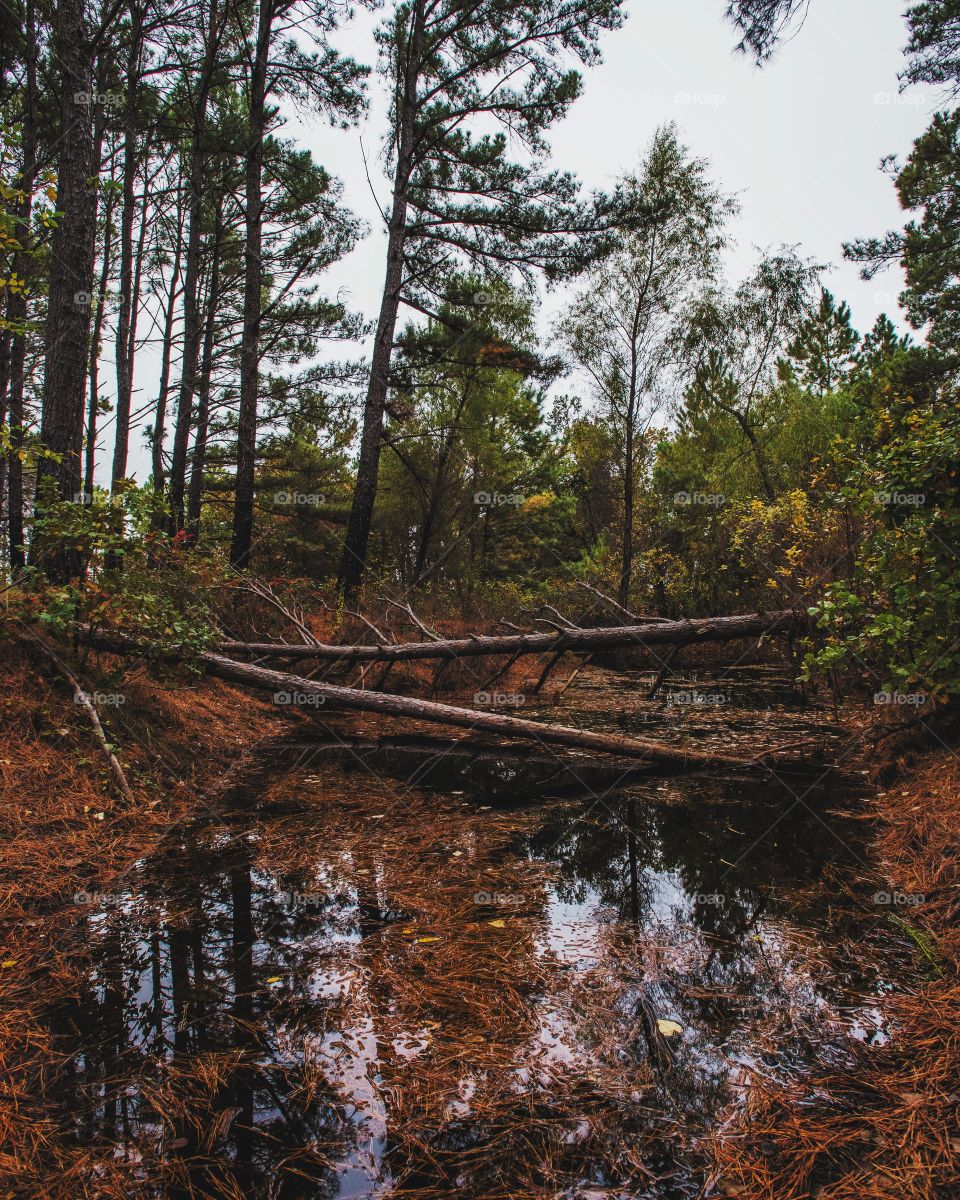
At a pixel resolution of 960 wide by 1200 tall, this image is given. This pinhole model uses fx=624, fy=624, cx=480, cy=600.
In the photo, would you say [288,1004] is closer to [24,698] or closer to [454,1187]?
[454,1187]

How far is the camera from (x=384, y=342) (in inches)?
487

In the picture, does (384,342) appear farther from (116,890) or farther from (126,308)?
(116,890)

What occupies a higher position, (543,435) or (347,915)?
(543,435)

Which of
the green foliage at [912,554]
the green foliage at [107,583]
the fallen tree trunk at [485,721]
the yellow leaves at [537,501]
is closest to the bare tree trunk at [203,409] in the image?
the fallen tree trunk at [485,721]

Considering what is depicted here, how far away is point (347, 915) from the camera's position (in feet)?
10.5

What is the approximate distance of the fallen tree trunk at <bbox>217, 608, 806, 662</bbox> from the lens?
7332 mm

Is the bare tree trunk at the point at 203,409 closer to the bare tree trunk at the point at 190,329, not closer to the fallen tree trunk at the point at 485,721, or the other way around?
the bare tree trunk at the point at 190,329

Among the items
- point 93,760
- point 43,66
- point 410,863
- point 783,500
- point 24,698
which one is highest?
point 43,66

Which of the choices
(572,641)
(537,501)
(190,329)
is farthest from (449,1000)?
(537,501)

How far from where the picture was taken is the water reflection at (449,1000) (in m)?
1.79

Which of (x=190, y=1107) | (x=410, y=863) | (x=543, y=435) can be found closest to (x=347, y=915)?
(x=410, y=863)

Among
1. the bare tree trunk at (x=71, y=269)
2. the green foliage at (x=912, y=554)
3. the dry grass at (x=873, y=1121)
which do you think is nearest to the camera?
the dry grass at (x=873, y=1121)

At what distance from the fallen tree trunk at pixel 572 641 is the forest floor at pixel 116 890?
193 cm

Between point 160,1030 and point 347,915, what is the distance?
1.04 m
